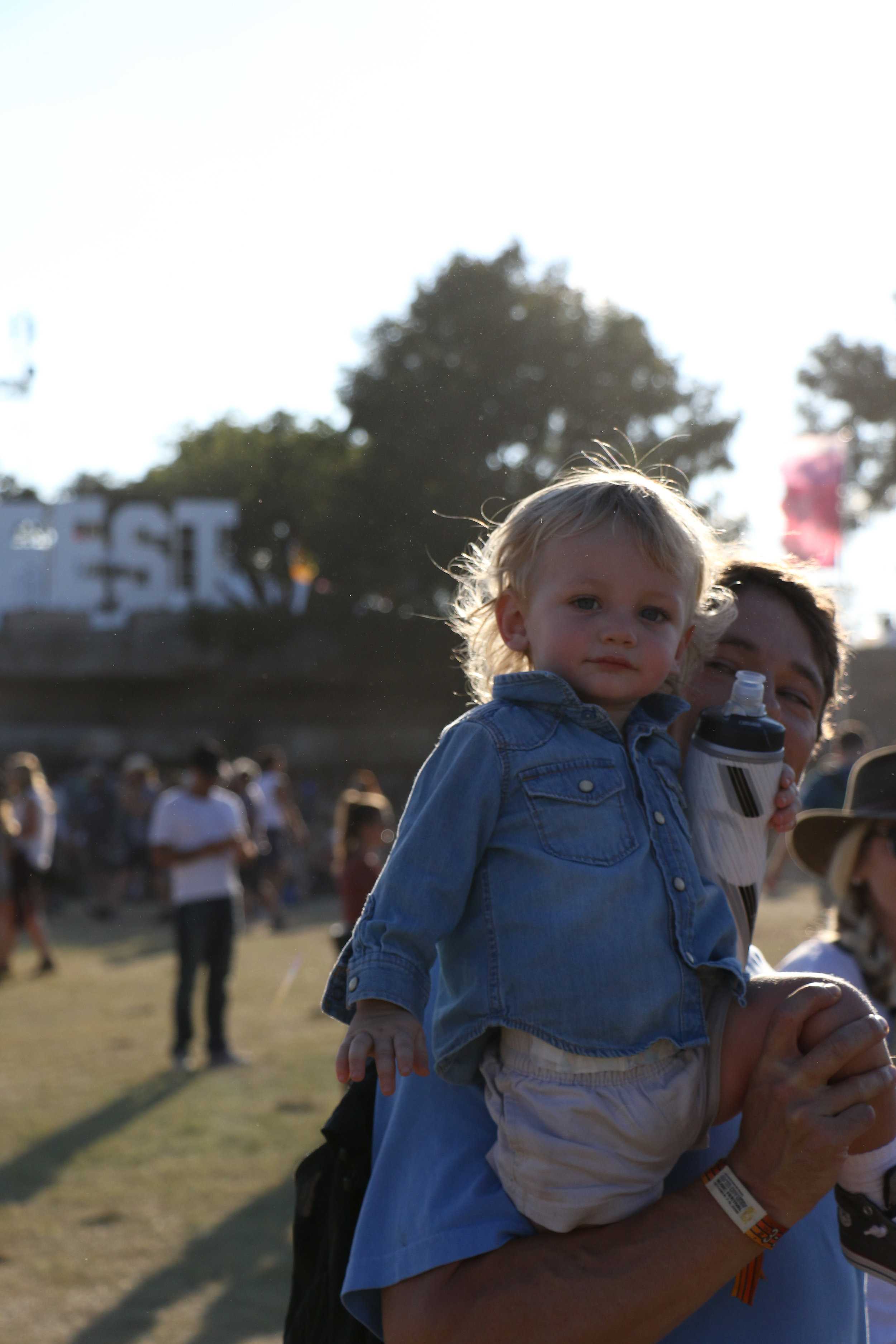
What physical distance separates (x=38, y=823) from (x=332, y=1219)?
35.3 ft

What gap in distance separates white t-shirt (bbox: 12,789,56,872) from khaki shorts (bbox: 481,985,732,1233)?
35.3 ft

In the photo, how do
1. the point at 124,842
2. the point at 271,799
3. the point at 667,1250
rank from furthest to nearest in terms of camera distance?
1. the point at 124,842
2. the point at 271,799
3. the point at 667,1250

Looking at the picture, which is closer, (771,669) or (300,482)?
(771,669)

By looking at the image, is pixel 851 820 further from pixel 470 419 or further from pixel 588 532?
pixel 588 532

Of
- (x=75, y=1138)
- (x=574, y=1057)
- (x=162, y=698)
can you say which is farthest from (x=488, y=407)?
(x=162, y=698)

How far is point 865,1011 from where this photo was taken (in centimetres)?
142

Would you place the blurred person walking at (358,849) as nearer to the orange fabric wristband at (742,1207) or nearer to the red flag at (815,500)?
the red flag at (815,500)

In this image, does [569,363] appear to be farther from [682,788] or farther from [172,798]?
[172,798]

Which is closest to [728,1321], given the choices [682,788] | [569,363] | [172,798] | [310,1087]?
[682,788]

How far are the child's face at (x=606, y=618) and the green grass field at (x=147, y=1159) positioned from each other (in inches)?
160

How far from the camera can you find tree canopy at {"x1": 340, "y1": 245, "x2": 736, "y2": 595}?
7.26ft

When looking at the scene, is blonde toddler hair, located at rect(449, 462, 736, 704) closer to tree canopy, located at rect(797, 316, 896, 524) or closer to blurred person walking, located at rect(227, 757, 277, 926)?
blurred person walking, located at rect(227, 757, 277, 926)

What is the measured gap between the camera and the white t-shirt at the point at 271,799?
45.0ft

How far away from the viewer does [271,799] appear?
13883 mm
